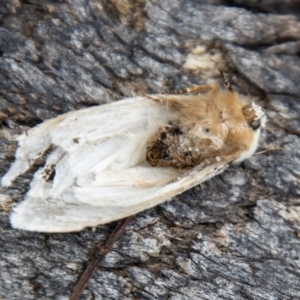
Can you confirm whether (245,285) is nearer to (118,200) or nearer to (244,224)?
(244,224)

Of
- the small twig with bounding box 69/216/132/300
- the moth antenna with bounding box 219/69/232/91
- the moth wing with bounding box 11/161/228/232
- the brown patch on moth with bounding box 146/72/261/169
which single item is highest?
the moth antenna with bounding box 219/69/232/91

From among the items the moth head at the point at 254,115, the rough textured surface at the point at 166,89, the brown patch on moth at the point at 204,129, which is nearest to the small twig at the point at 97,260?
the rough textured surface at the point at 166,89

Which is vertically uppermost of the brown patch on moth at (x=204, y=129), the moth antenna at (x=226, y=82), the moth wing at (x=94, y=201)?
the moth antenna at (x=226, y=82)

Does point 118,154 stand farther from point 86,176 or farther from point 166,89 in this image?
point 166,89

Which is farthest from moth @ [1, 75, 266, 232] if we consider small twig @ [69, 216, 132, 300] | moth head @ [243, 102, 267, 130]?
small twig @ [69, 216, 132, 300]

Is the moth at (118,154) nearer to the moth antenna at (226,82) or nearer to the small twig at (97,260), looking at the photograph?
the moth antenna at (226,82)

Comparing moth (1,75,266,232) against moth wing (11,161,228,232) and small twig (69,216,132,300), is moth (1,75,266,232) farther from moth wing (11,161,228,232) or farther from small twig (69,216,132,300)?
small twig (69,216,132,300)

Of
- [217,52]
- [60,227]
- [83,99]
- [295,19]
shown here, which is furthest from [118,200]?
[295,19]
